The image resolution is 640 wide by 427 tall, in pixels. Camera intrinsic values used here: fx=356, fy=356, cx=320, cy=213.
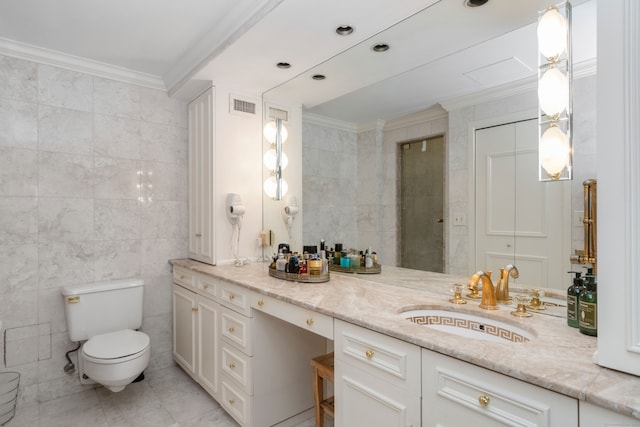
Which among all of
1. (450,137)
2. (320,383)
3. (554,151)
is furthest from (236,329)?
(554,151)

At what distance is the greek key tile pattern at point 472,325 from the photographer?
1286mm

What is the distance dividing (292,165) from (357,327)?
1.61 metres

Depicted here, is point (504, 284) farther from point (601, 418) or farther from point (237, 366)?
point (237, 366)

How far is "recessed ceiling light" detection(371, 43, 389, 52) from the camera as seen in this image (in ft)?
6.31

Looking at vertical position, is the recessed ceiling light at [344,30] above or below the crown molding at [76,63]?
below

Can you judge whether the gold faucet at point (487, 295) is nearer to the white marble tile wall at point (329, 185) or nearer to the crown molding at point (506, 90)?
the crown molding at point (506, 90)

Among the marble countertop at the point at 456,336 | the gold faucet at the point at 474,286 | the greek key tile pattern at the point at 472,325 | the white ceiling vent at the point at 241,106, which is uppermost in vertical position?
the white ceiling vent at the point at 241,106

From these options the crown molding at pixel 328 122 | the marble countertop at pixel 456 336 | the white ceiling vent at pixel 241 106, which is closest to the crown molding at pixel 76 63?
the white ceiling vent at pixel 241 106

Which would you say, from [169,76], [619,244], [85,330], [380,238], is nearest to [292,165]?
[380,238]

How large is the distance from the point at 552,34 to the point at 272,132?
1.90 meters

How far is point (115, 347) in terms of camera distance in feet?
7.23

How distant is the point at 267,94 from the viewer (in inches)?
110

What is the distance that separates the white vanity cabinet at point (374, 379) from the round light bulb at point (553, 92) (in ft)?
3.53

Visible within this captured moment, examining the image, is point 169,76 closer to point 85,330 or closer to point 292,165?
point 292,165
